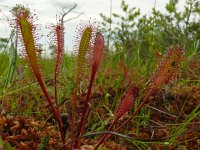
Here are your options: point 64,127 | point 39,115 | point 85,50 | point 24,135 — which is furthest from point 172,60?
point 39,115

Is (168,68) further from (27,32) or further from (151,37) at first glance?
(151,37)

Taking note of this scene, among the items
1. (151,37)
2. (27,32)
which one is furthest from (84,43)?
(151,37)

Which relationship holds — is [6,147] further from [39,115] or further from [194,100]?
[194,100]

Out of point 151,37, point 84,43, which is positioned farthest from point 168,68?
point 151,37

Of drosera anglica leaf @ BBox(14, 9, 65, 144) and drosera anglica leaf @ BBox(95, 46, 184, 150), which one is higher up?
drosera anglica leaf @ BBox(14, 9, 65, 144)

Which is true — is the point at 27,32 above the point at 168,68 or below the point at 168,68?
above

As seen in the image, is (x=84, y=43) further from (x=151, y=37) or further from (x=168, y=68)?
(x=151, y=37)

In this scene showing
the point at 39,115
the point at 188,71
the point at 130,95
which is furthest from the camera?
the point at 188,71

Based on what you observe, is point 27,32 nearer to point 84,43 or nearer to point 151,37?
point 84,43

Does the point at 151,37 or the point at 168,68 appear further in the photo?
the point at 151,37

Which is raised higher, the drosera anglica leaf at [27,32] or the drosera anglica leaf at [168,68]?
the drosera anglica leaf at [27,32]

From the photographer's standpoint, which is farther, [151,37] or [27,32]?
[151,37]
